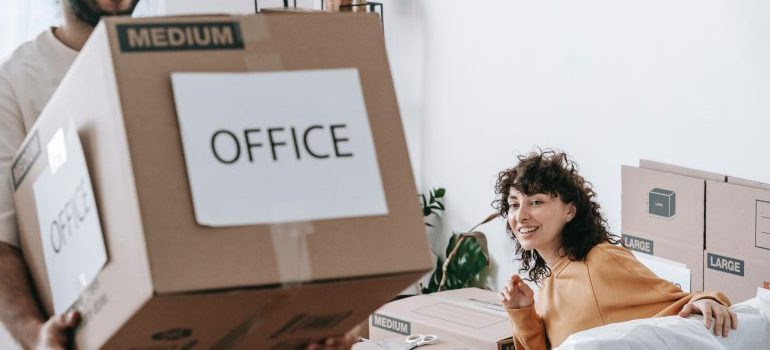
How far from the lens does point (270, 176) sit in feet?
3.01


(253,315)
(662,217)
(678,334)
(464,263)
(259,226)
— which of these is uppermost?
(259,226)

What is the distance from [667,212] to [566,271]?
1.01 ft

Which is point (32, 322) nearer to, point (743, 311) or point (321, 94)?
point (321, 94)

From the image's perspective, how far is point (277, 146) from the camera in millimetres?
928

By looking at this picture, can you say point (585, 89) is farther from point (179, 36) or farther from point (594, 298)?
point (179, 36)

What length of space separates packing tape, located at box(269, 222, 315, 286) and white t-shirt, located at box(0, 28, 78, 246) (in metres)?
0.45

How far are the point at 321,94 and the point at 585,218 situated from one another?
166 cm

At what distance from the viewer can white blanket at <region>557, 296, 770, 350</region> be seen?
162cm

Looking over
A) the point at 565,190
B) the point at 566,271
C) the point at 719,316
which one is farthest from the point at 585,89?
the point at 719,316

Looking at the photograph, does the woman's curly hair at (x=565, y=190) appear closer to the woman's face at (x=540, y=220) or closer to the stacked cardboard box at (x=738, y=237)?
the woman's face at (x=540, y=220)

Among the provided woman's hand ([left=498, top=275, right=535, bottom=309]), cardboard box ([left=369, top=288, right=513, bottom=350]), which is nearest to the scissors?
cardboard box ([left=369, top=288, right=513, bottom=350])

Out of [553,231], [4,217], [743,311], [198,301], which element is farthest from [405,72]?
[198,301]

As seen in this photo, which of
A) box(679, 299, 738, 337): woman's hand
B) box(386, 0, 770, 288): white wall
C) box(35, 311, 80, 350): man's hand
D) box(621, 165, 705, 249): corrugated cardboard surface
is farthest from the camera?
box(386, 0, 770, 288): white wall

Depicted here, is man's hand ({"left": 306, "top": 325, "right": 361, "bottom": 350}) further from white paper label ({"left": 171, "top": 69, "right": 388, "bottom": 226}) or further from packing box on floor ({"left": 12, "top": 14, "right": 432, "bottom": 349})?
white paper label ({"left": 171, "top": 69, "right": 388, "bottom": 226})
